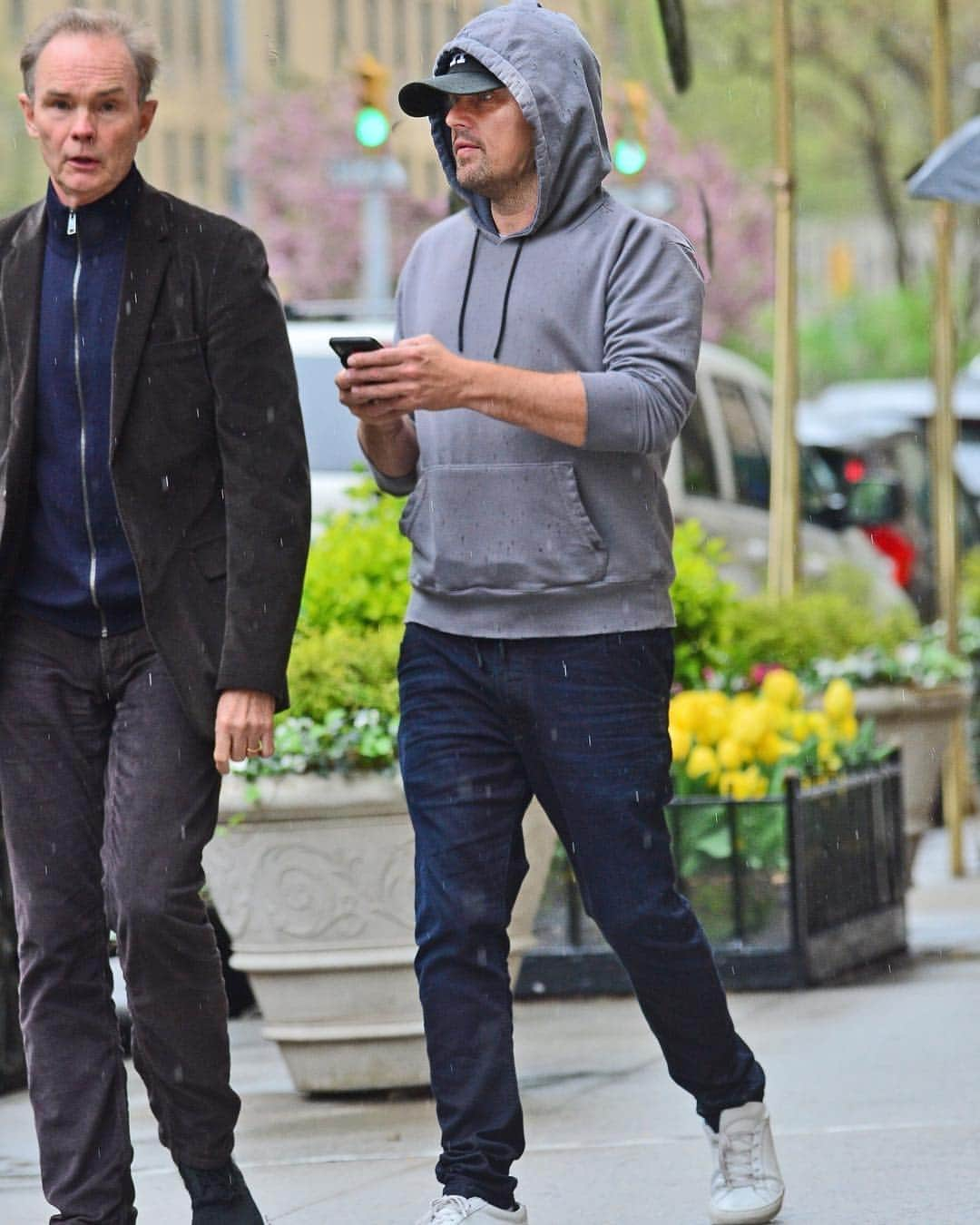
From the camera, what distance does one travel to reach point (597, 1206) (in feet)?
14.7

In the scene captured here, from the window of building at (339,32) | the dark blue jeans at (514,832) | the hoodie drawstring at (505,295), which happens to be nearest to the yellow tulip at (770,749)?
the dark blue jeans at (514,832)

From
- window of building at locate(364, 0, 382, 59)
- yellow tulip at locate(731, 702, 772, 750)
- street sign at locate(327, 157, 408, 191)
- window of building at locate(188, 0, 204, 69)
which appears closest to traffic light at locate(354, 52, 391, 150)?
street sign at locate(327, 157, 408, 191)

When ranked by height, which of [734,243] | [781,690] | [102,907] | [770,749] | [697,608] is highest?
[734,243]

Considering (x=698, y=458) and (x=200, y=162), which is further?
(x=200, y=162)

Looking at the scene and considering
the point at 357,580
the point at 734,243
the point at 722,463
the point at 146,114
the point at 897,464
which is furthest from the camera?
the point at 734,243

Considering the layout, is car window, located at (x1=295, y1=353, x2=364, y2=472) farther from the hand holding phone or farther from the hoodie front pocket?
the hand holding phone

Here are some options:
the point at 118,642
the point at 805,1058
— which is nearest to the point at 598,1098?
the point at 805,1058

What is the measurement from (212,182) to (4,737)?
47.0 meters

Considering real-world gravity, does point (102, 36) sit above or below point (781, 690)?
above

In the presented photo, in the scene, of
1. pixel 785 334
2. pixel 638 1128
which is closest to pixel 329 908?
pixel 638 1128

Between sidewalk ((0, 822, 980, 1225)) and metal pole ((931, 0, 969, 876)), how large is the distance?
8.49ft

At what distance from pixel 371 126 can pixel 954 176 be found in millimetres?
4590

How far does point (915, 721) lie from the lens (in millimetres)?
9453

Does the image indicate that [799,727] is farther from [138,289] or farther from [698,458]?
[698,458]
